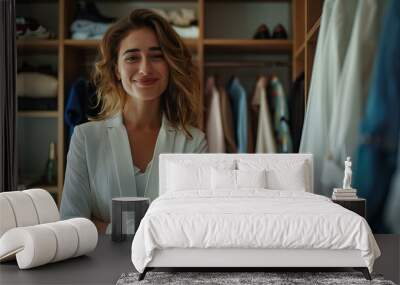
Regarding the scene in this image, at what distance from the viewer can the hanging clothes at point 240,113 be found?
16.8ft

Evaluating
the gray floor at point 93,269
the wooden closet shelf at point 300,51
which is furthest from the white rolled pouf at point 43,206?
the wooden closet shelf at point 300,51

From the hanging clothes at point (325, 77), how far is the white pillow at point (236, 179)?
58cm

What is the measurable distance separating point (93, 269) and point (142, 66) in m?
1.94

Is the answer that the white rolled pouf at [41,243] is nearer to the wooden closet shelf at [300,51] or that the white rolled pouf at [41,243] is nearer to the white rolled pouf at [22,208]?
the white rolled pouf at [22,208]

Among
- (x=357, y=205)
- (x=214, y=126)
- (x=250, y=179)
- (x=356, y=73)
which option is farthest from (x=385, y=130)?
(x=214, y=126)

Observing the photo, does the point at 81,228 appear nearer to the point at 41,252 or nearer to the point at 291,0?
the point at 41,252

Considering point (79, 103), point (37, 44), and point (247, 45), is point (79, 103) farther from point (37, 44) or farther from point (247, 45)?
point (247, 45)

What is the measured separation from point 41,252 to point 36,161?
2008 mm

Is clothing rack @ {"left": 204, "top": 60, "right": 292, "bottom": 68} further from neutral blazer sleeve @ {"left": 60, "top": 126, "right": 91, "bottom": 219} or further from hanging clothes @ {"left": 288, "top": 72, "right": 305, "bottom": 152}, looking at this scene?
neutral blazer sleeve @ {"left": 60, "top": 126, "right": 91, "bottom": 219}

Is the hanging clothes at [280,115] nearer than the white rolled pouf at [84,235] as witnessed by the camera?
No

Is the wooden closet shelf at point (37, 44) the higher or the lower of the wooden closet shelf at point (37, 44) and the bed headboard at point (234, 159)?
the higher

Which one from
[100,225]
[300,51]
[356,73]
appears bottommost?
[100,225]

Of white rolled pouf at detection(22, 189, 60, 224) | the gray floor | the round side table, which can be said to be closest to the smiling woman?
the round side table

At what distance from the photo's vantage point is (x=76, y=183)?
5.08m
